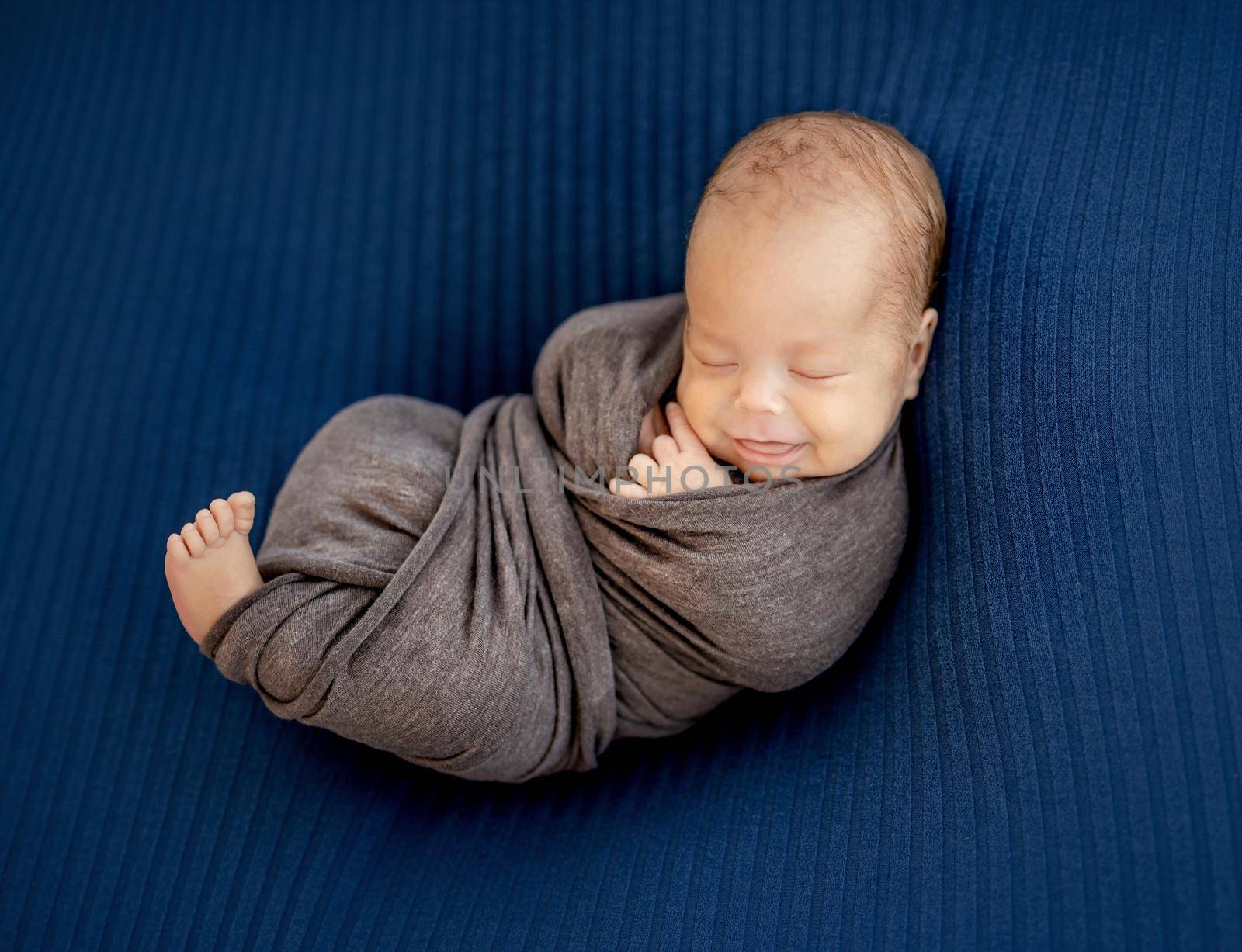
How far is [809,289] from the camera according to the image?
861 mm

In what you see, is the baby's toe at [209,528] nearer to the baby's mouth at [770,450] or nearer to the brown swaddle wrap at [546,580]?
the brown swaddle wrap at [546,580]

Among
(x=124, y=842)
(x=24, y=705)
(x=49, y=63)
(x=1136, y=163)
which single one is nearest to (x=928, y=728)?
(x=1136, y=163)

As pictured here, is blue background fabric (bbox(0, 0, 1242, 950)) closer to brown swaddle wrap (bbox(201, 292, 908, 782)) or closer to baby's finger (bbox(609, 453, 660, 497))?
brown swaddle wrap (bbox(201, 292, 908, 782))

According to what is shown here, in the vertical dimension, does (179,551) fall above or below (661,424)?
below

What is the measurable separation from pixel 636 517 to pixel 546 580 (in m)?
0.11

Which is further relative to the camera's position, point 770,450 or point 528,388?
point 528,388

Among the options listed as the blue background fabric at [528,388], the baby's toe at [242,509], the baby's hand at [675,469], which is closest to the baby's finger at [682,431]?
the baby's hand at [675,469]

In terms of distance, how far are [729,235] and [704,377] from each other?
5.0 inches

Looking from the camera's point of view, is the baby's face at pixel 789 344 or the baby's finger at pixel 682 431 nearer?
the baby's face at pixel 789 344

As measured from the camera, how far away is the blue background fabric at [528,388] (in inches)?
33.0

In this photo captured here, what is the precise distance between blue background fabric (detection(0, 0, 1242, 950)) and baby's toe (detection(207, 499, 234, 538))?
27 cm

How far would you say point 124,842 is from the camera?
1028 millimetres

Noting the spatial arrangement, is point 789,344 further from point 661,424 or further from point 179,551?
point 179,551

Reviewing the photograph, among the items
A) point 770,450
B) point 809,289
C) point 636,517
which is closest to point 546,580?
point 636,517
